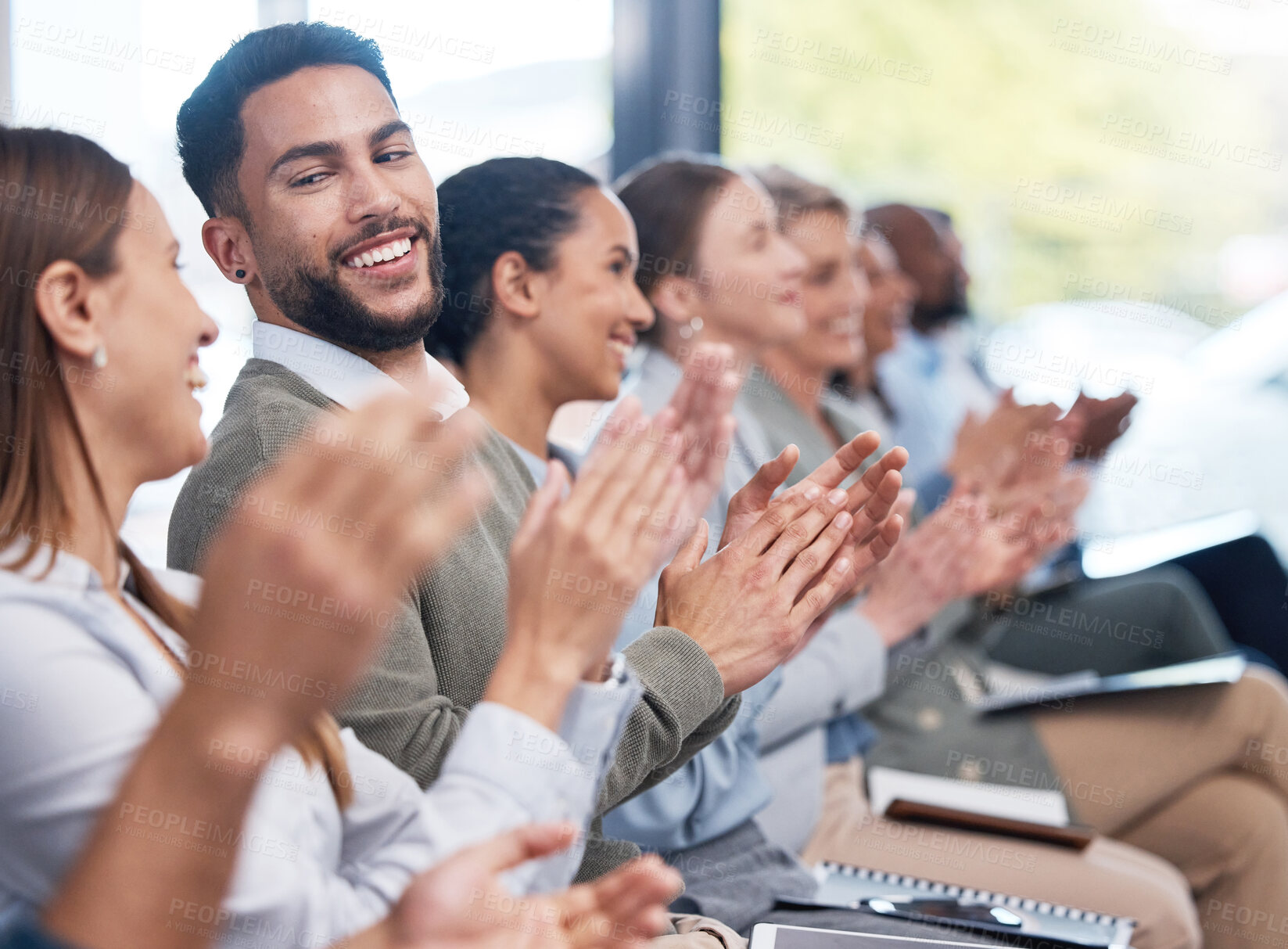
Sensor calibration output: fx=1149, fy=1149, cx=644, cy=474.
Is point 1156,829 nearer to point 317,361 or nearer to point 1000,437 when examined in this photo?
point 1000,437

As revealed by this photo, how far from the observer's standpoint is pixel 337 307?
0.76 m

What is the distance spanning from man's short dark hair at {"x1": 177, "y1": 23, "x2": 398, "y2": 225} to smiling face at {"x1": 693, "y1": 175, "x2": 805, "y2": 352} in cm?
69

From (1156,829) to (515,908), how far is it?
119cm

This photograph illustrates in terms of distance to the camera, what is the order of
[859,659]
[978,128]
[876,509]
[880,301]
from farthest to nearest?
[978,128] < [880,301] < [859,659] < [876,509]

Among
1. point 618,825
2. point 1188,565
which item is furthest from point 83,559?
point 1188,565

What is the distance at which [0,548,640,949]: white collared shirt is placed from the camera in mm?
544

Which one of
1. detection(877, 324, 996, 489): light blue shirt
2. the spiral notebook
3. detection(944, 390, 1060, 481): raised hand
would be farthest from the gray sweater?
detection(877, 324, 996, 489): light blue shirt

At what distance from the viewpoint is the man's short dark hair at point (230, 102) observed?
2.39 ft

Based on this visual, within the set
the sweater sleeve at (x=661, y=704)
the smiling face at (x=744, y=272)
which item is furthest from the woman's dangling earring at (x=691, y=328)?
the sweater sleeve at (x=661, y=704)

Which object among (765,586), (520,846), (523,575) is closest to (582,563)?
(523,575)

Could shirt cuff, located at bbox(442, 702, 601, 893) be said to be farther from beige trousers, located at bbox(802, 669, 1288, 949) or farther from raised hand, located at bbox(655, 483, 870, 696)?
beige trousers, located at bbox(802, 669, 1288, 949)

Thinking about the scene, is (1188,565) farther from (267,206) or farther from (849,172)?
(849,172)

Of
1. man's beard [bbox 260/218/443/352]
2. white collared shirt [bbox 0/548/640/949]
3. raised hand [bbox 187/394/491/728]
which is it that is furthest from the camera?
man's beard [bbox 260/218/443/352]

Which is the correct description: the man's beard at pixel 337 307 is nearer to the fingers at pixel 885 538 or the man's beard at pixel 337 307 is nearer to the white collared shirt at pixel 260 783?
the white collared shirt at pixel 260 783
